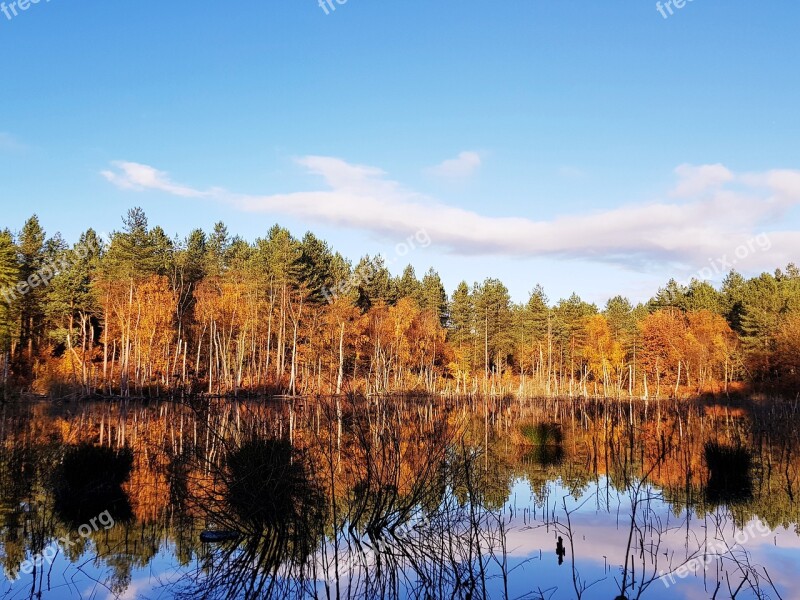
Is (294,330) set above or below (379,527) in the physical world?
above

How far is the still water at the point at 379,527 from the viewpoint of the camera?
7902 mm

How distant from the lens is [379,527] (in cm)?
1000

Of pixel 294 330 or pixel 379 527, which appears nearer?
pixel 379 527

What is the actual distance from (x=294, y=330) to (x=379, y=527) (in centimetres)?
5018

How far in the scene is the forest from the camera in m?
54.1

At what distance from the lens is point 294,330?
59.1m

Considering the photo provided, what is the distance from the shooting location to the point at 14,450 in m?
17.6

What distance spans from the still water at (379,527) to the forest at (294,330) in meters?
29.1

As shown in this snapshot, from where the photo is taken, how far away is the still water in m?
7.90

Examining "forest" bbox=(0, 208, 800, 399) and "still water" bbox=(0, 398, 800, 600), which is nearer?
"still water" bbox=(0, 398, 800, 600)

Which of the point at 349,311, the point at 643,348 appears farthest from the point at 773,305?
the point at 349,311

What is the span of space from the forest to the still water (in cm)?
2909

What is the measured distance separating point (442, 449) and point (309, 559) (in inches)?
122

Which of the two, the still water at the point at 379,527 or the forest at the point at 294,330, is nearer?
the still water at the point at 379,527
